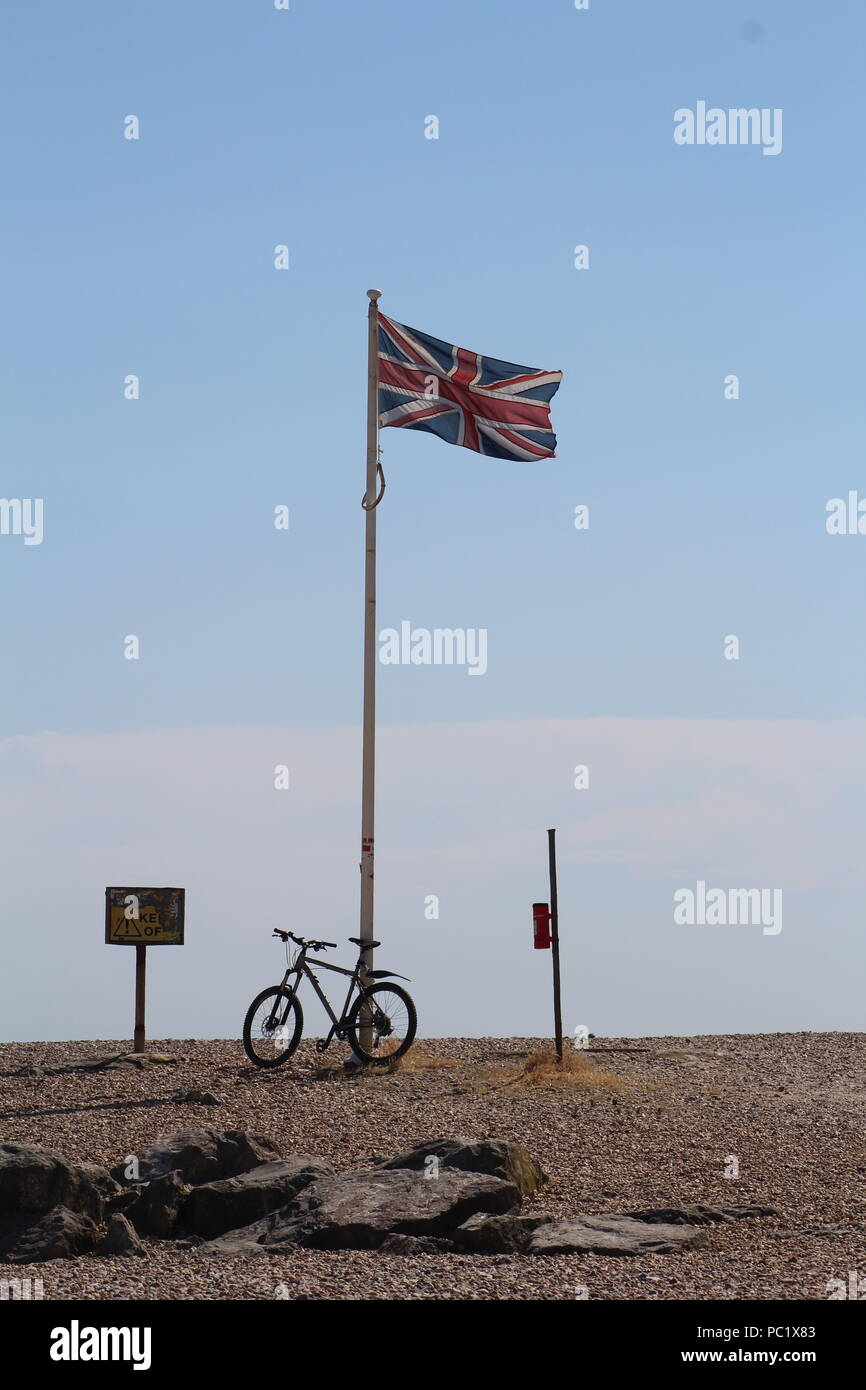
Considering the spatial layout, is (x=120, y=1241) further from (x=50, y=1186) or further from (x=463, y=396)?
(x=463, y=396)

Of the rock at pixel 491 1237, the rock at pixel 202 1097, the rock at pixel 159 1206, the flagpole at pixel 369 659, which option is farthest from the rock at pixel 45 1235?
the flagpole at pixel 369 659

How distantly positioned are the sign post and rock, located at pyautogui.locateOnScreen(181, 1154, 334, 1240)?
684 centimetres

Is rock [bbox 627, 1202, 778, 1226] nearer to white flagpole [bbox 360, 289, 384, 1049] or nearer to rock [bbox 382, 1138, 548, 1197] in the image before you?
rock [bbox 382, 1138, 548, 1197]

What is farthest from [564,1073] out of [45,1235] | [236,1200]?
[45,1235]

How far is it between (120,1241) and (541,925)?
7.10 meters

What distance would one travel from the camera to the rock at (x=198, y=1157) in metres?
9.80

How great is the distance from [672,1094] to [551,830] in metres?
2.85

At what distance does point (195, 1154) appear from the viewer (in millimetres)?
9898

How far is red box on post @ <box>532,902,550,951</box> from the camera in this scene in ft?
49.5

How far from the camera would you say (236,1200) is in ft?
30.6

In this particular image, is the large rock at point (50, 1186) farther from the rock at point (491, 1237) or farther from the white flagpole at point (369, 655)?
the white flagpole at point (369, 655)

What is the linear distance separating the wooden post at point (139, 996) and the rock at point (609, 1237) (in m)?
8.30
